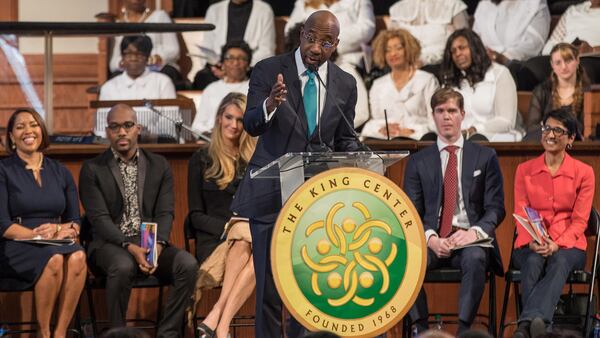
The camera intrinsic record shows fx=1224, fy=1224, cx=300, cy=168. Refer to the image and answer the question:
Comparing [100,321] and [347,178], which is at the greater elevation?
[347,178]

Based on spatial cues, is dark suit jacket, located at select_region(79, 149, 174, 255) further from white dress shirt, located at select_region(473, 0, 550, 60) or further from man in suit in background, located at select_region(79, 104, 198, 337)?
white dress shirt, located at select_region(473, 0, 550, 60)

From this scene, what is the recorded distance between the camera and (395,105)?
8469mm

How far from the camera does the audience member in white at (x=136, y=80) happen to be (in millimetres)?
8891

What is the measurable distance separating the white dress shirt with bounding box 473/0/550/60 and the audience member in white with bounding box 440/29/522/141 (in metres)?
1.13

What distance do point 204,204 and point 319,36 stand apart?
2.48 meters

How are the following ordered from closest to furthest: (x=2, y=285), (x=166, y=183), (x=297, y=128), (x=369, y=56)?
(x=297, y=128) < (x=2, y=285) < (x=166, y=183) < (x=369, y=56)

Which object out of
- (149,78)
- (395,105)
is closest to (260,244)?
(395,105)

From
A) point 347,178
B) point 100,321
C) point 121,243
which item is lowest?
point 100,321

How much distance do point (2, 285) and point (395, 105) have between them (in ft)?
10.8

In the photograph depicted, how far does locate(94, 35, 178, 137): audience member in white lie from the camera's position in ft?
29.2

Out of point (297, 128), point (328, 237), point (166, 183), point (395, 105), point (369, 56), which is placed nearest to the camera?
point (328, 237)

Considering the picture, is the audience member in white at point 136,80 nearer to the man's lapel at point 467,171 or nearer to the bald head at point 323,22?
the man's lapel at point 467,171

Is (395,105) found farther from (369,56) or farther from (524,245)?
(524,245)

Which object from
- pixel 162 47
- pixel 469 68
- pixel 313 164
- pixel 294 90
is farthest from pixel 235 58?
pixel 313 164
